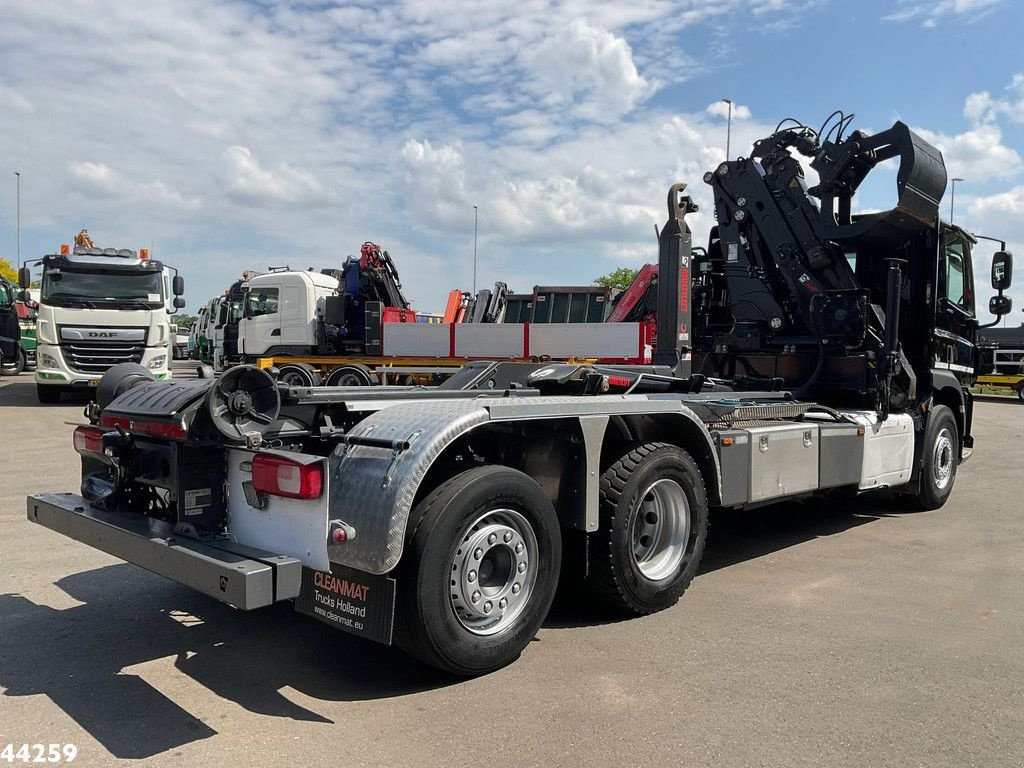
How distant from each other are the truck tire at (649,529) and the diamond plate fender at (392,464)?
0.57 metres

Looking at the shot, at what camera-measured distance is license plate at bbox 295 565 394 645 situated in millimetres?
3451

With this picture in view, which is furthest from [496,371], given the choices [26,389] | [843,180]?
[26,389]

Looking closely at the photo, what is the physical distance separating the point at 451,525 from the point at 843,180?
254 inches

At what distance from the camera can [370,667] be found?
13.3 ft

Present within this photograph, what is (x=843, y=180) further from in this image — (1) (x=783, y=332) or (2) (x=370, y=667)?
(2) (x=370, y=667)

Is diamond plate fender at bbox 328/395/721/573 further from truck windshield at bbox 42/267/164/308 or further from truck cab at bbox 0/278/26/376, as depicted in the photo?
truck cab at bbox 0/278/26/376

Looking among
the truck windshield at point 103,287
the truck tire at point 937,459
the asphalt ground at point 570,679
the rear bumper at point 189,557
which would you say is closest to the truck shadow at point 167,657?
the asphalt ground at point 570,679

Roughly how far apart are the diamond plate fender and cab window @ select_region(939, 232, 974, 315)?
5.79m

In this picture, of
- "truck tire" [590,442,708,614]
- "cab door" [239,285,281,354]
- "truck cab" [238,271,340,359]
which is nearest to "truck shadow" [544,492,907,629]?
"truck tire" [590,442,708,614]

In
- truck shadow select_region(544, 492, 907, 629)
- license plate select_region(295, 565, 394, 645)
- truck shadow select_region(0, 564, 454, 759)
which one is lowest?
truck shadow select_region(0, 564, 454, 759)

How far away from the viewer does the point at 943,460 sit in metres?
8.59

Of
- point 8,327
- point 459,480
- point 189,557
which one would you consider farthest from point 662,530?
point 8,327

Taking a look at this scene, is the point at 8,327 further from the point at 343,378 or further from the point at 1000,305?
the point at 1000,305

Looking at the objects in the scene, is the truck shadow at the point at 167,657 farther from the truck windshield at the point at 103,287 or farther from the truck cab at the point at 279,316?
the truck cab at the point at 279,316
